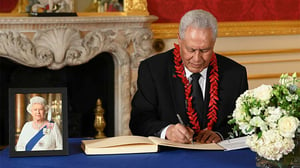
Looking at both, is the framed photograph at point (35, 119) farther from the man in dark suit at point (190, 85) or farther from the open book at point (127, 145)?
the man in dark suit at point (190, 85)

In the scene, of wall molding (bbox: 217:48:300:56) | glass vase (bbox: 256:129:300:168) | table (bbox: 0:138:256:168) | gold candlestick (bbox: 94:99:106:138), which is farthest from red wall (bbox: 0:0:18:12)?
glass vase (bbox: 256:129:300:168)

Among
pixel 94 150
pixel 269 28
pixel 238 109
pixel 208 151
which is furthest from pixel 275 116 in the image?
pixel 269 28

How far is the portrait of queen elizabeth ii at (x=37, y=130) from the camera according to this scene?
9.80ft

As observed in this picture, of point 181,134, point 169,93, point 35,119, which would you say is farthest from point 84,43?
point 35,119

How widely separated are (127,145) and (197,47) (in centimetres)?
77

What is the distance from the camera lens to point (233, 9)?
6.30 metres

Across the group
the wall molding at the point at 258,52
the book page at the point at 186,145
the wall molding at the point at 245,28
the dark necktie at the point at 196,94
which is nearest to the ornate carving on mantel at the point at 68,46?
the wall molding at the point at 245,28

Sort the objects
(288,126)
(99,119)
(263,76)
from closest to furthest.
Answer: (288,126) → (99,119) → (263,76)

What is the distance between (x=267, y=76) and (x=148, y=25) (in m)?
1.30

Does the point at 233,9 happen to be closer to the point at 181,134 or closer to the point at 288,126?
the point at 181,134

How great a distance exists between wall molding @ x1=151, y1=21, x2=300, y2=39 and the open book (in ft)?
9.48

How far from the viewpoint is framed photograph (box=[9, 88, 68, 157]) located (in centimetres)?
299

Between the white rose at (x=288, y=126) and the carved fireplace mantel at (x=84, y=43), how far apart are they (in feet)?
10.5

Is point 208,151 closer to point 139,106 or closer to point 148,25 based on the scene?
point 139,106
